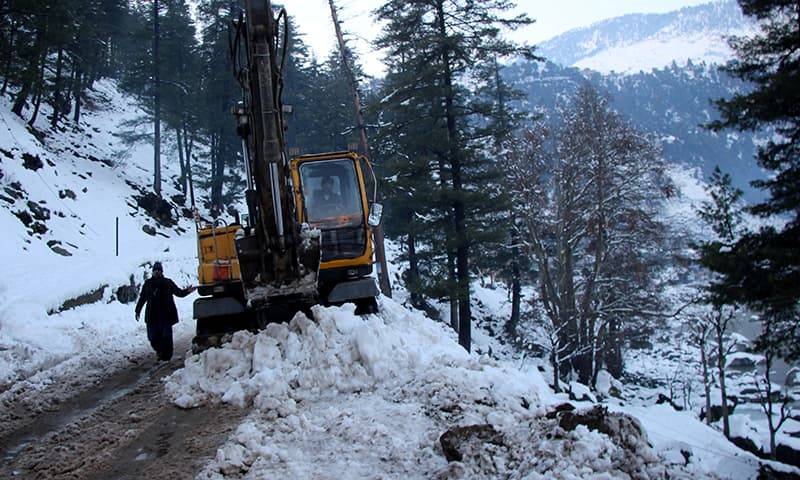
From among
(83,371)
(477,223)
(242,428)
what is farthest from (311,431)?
(477,223)

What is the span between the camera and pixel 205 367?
683 cm

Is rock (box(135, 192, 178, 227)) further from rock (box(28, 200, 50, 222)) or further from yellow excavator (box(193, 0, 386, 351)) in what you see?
yellow excavator (box(193, 0, 386, 351))

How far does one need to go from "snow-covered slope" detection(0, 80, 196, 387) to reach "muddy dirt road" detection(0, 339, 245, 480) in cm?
187

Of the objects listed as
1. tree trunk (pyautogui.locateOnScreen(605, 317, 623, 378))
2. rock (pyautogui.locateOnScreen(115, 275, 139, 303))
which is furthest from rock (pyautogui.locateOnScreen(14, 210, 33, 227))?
tree trunk (pyautogui.locateOnScreen(605, 317, 623, 378))

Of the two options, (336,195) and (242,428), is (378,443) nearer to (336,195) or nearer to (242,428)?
(242,428)

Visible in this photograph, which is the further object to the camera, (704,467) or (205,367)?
(205,367)

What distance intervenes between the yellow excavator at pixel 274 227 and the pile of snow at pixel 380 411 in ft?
2.53

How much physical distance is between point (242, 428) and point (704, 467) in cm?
374

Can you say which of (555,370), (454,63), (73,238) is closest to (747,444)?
(555,370)

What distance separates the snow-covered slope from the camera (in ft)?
33.5

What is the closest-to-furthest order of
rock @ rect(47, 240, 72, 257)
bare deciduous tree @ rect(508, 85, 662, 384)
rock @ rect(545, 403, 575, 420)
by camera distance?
1. rock @ rect(545, 403, 575, 420)
2. rock @ rect(47, 240, 72, 257)
3. bare deciduous tree @ rect(508, 85, 662, 384)

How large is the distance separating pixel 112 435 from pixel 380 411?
270 centimetres

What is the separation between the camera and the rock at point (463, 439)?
4180mm

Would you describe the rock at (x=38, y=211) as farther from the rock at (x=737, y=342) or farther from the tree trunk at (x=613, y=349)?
the rock at (x=737, y=342)
